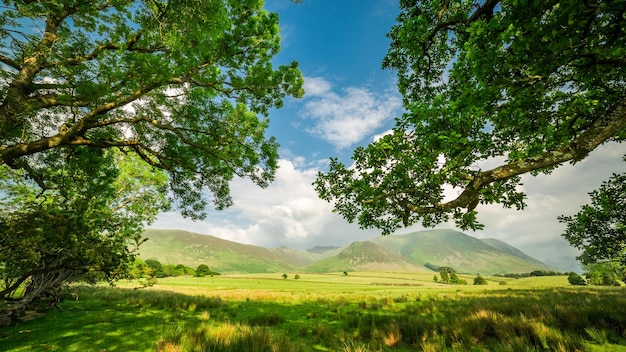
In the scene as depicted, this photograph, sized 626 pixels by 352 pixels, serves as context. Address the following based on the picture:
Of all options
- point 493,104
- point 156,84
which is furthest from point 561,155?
point 156,84

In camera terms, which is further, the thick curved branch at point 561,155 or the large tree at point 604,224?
the large tree at point 604,224

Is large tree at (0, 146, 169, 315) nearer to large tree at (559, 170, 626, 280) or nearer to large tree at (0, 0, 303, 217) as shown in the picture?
large tree at (0, 0, 303, 217)

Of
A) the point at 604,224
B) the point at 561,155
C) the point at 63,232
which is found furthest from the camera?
the point at 604,224

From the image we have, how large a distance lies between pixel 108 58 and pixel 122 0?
205cm

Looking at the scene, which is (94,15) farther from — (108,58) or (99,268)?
(99,268)

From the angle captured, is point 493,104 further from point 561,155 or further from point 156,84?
point 156,84

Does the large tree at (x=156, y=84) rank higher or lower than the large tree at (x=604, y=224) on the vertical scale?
higher

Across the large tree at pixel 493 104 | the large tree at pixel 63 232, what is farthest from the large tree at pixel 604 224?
the large tree at pixel 63 232

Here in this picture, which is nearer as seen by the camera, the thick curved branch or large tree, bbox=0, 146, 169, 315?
the thick curved branch

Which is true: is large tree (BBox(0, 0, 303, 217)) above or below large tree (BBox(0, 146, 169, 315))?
above

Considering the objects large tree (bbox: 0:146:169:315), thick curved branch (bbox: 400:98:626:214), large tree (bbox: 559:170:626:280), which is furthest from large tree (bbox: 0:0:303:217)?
large tree (bbox: 559:170:626:280)

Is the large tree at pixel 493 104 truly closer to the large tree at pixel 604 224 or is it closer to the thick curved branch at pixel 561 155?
the thick curved branch at pixel 561 155

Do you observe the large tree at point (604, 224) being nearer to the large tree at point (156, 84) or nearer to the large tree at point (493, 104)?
the large tree at point (493, 104)

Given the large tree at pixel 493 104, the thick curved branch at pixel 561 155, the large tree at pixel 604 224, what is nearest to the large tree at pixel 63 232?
the large tree at pixel 493 104
